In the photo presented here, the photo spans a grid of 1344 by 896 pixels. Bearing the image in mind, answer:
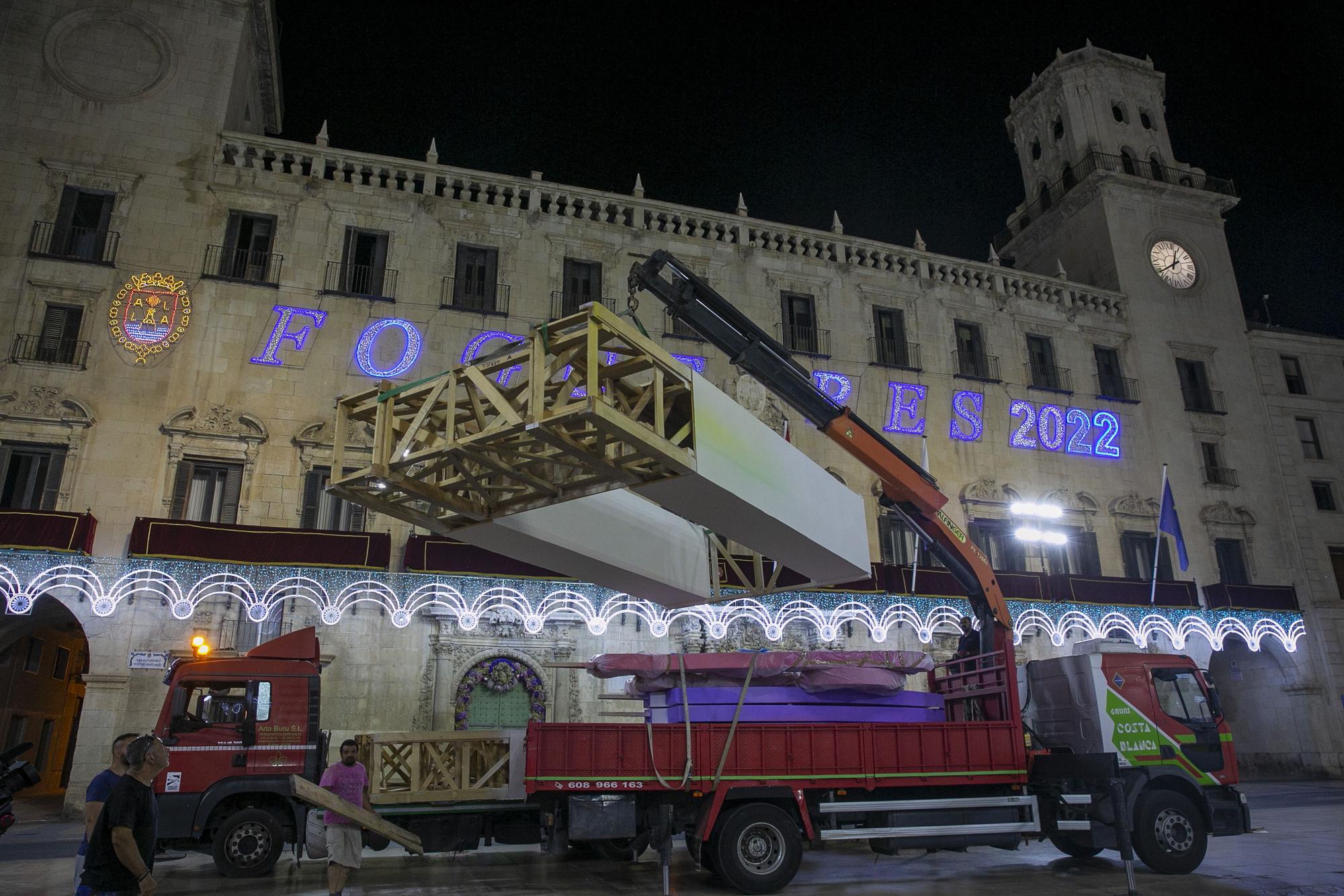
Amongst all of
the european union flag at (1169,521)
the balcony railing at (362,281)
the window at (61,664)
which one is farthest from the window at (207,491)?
the european union flag at (1169,521)

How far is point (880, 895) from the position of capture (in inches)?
416

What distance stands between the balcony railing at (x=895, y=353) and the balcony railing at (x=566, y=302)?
8.48 meters

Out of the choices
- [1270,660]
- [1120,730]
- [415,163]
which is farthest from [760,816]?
[1270,660]

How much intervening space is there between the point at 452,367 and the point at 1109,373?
76.5 ft

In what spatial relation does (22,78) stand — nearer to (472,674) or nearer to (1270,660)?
(472,674)

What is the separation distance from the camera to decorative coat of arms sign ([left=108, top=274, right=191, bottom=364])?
71.1 feet

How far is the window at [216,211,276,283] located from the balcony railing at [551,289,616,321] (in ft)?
24.6

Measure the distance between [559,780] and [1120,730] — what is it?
8.08 metres

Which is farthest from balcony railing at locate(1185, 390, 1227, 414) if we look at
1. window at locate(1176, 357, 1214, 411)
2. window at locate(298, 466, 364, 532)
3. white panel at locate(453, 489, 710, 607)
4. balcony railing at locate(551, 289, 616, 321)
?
window at locate(298, 466, 364, 532)

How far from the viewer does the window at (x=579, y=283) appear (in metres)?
25.9

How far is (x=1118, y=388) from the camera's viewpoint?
30.6m

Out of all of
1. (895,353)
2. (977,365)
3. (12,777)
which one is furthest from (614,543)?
(977,365)

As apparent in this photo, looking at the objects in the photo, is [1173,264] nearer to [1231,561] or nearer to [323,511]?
[1231,561]

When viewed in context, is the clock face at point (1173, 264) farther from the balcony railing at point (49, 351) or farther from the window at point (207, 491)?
the balcony railing at point (49, 351)
